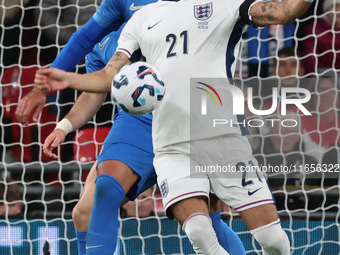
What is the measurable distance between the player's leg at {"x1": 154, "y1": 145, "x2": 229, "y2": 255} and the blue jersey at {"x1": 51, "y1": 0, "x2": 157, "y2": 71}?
0.76 m

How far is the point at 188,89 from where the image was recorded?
199 centimetres

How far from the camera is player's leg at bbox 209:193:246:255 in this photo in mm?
2275

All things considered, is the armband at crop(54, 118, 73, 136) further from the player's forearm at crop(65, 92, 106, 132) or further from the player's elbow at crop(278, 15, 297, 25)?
the player's elbow at crop(278, 15, 297, 25)

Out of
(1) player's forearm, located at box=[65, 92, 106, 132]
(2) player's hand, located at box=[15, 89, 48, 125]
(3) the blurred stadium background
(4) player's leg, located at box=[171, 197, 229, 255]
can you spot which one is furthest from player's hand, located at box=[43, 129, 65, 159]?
(3) the blurred stadium background

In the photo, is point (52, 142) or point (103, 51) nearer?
point (52, 142)

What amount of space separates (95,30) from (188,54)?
64cm

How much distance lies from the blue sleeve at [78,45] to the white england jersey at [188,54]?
1.46ft

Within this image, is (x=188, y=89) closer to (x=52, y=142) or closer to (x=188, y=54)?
(x=188, y=54)

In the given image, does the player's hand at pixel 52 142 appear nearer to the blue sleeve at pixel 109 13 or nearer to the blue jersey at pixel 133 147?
the blue jersey at pixel 133 147

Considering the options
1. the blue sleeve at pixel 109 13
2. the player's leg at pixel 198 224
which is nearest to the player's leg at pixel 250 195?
the player's leg at pixel 198 224

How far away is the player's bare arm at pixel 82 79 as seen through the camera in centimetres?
161

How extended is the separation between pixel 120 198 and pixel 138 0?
3.29 feet

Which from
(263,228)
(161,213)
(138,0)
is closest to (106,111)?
(161,213)

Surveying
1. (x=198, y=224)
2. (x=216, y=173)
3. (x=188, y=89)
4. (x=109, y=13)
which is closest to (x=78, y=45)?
(x=109, y=13)
